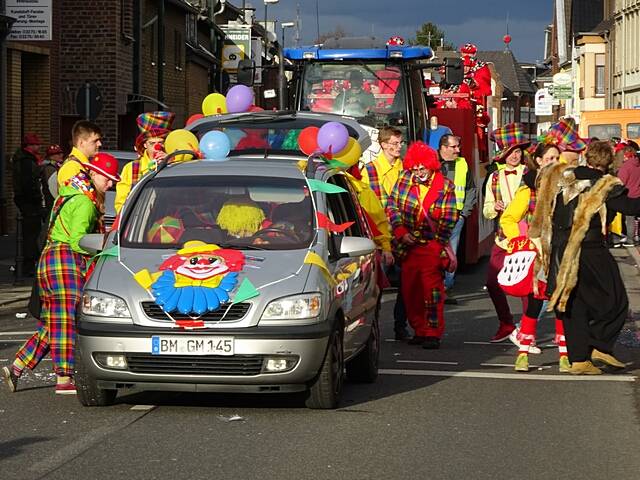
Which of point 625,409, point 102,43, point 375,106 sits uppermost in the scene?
point 102,43

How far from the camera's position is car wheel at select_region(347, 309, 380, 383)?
440 inches

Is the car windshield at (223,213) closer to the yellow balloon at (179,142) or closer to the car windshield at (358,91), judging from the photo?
the yellow balloon at (179,142)

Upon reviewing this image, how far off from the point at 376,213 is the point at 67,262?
9.91 ft

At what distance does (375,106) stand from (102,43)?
1644 centimetres

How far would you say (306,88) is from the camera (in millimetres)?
21875

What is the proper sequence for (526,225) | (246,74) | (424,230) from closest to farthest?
(526,225) < (424,230) < (246,74)

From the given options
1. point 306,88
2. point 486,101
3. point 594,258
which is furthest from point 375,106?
point 594,258

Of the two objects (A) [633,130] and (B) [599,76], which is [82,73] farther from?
(B) [599,76]

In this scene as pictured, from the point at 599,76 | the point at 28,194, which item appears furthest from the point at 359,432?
the point at 599,76

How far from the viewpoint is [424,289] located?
540 inches

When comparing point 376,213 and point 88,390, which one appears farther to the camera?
point 376,213

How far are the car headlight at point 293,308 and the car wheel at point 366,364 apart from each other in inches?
69.7

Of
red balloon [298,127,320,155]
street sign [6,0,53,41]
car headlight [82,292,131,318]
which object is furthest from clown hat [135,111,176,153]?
street sign [6,0,53,41]

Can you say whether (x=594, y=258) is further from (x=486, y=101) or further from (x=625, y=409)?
(x=486, y=101)
